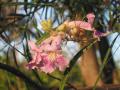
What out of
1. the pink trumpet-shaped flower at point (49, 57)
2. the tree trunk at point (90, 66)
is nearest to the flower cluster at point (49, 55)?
the pink trumpet-shaped flower at point (49, 57)

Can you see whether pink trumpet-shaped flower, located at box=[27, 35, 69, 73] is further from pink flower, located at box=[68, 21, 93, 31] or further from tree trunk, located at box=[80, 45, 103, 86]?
tree trunk, located at box=[80, 45, 103, 86]

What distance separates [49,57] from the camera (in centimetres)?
76

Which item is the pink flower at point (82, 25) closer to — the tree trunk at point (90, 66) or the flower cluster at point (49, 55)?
the flower cluster at point (49, 55)

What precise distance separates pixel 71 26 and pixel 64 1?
0.56 metres

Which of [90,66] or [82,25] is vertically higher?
[82,25]

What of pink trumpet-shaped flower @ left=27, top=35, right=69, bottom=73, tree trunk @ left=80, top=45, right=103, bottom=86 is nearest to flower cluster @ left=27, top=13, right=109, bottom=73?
pink trumpet-shaped flower @ left=27, top=35, right=69, bottom=73

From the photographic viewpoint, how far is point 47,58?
0.77 m

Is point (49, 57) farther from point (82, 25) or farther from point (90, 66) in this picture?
point (90, 66)

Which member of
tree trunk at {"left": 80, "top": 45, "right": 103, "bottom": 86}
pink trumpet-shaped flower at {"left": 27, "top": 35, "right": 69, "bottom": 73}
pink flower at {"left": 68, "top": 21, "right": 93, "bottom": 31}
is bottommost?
tree trunk at {"left": 80, "top": 45, "right": 103, "bottom": 86}

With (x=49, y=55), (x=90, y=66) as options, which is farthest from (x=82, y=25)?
(x=90, y=66)

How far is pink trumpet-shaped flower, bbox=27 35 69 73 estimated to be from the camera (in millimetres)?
751

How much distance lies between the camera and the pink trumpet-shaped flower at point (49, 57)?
0.75m

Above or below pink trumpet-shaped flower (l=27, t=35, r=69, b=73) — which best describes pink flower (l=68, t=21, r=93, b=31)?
above

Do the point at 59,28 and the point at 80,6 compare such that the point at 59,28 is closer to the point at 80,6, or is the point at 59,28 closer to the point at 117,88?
the point at 80,6
